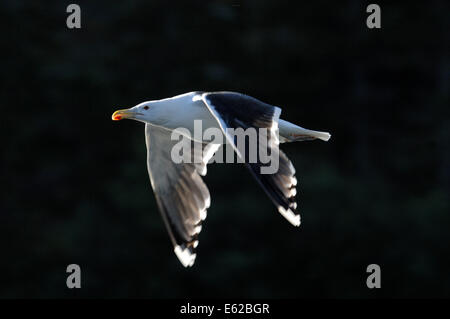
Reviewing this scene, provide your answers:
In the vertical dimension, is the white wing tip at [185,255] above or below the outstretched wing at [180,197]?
below

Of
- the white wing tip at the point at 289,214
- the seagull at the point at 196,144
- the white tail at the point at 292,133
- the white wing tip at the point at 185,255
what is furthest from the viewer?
the white wing tip at the point at 185,255

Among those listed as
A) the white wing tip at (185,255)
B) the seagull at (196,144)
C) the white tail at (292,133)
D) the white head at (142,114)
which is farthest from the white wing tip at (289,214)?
the white wing tip at (185,255)

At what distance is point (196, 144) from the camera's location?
3.51 metres

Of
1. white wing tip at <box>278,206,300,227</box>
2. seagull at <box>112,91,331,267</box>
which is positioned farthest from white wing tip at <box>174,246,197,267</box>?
white wing tip at <box>278,206,300,227</box>

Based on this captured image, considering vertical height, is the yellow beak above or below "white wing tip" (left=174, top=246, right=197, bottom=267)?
above

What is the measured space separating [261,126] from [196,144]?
2.63 ft

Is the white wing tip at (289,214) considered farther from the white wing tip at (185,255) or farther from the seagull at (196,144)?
the white wing tip at (185,255)

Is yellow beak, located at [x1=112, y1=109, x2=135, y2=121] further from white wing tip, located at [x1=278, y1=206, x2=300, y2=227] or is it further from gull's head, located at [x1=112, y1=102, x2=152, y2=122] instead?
white wing tip, located at [x1=278, y1=206, x2=300, y2=227]

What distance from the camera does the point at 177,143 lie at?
134 inches

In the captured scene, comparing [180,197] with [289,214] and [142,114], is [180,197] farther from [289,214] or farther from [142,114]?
[289,214]

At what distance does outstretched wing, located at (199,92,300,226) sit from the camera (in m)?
2.54

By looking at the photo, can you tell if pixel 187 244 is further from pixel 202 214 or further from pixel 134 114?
pixel 134 114

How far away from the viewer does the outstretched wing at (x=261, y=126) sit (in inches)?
100

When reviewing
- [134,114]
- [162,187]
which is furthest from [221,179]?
[134,114]
